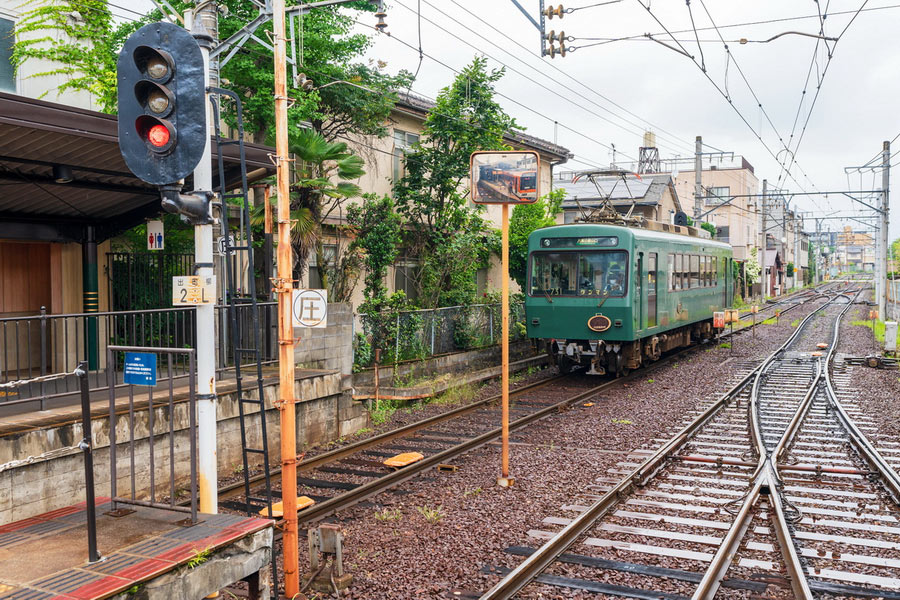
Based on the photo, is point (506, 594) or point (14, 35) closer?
point (506, 594)

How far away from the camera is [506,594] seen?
18.6ft

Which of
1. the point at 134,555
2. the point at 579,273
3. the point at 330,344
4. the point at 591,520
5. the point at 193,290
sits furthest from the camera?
the point at 579,273

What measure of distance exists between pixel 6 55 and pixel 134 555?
982 cm

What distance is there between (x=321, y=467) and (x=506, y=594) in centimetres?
431

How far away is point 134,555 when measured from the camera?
4.42m

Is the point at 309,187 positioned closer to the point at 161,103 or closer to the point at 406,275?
the point at 406,275

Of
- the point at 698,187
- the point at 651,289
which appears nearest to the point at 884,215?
the point at 698,187

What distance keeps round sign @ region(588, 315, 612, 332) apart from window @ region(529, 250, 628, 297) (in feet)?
1.55

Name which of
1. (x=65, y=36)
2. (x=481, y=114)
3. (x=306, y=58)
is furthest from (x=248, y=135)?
(x=481, y=114)

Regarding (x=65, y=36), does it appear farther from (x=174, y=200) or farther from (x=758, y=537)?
(x=758, y=537)

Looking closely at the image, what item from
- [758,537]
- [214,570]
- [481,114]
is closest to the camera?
[214,570]

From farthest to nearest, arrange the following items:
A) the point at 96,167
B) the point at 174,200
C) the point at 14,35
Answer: the point at 14,35 → the point at 96,167 → the point at 174,200

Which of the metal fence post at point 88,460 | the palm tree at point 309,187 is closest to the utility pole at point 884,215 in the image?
the palm tree at point 309,187

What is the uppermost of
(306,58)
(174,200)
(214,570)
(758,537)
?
(306,58)
